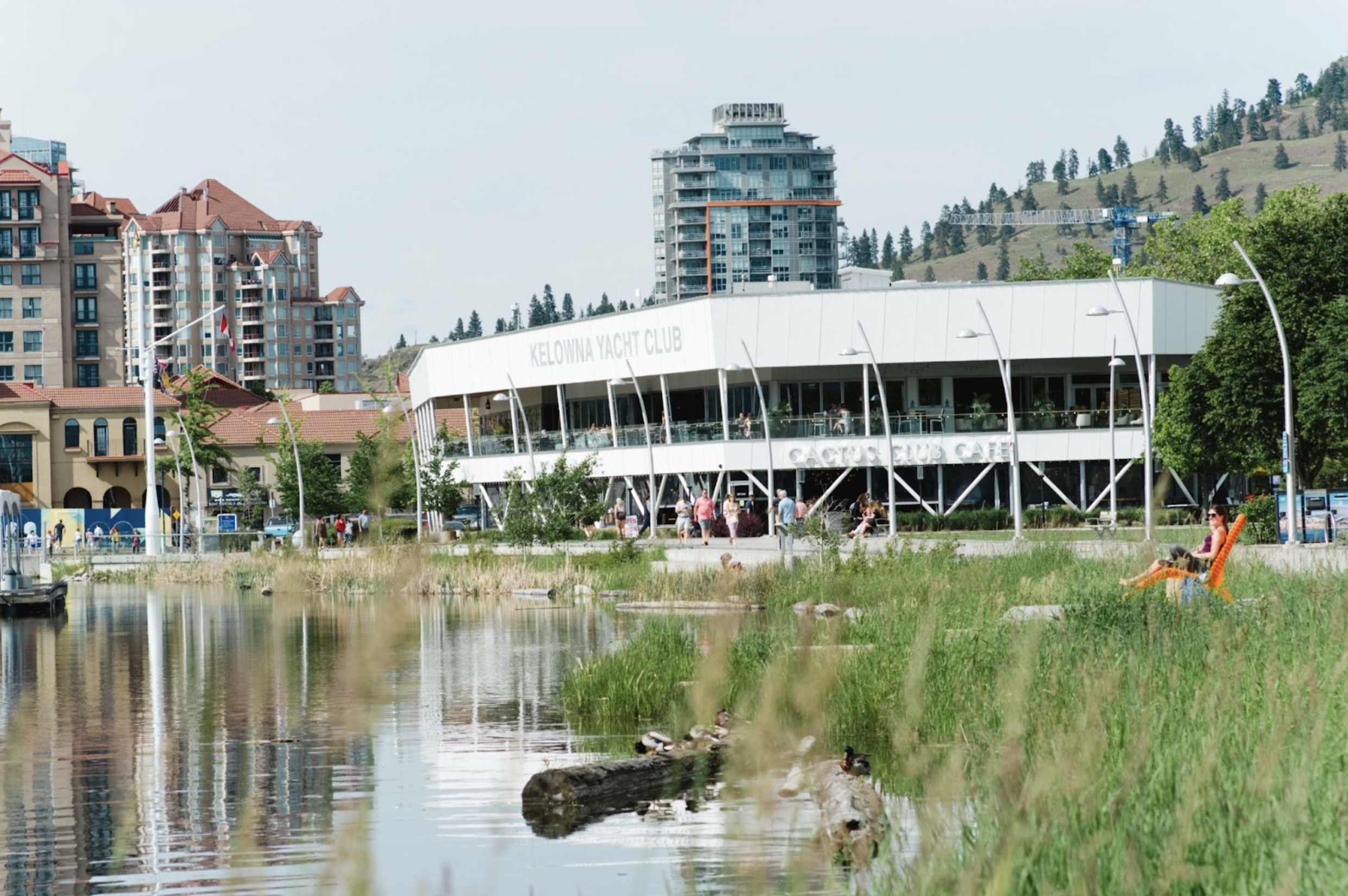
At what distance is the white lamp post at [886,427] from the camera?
169 ft

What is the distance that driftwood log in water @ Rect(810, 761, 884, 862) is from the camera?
399 inches

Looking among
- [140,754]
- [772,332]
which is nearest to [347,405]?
[772,332]

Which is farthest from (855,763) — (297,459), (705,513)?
(297,459)

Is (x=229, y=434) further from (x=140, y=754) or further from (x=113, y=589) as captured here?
(x=140, y=754)

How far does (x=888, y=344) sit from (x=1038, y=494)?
25.3 ft

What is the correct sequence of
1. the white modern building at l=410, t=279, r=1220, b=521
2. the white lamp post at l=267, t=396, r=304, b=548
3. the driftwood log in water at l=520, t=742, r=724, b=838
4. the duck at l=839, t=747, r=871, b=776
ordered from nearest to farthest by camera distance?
the duck at l=839, t=747, r=871, b=776 < the driftwood log in water at l=520, t=742, r=724, b=838 < the white lamp post at l=267, t=396, r=304, b=548 < the white modern building at l=410, t=279, r=1220, b=521

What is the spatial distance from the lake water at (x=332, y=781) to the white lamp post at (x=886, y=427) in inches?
787

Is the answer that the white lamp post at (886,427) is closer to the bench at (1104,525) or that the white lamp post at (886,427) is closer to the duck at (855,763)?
the bench at (1104,525)

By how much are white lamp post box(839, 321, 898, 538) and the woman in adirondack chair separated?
22406 millimetres

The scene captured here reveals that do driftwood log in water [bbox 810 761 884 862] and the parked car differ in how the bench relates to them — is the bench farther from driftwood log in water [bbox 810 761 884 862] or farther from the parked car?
the parked car

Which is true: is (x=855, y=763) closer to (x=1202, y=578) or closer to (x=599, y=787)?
(x=599, y=787)

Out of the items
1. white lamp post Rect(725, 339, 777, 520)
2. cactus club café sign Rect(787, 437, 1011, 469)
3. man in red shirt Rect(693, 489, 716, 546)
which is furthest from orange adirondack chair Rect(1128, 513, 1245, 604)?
A: cactus club café sign Rect(787, 437, 1011, 469)

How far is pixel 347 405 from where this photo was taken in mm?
126562

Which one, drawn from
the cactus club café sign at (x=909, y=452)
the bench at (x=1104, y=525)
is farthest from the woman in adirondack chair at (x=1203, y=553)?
the cactus club café sign at (x=909, y=452)
